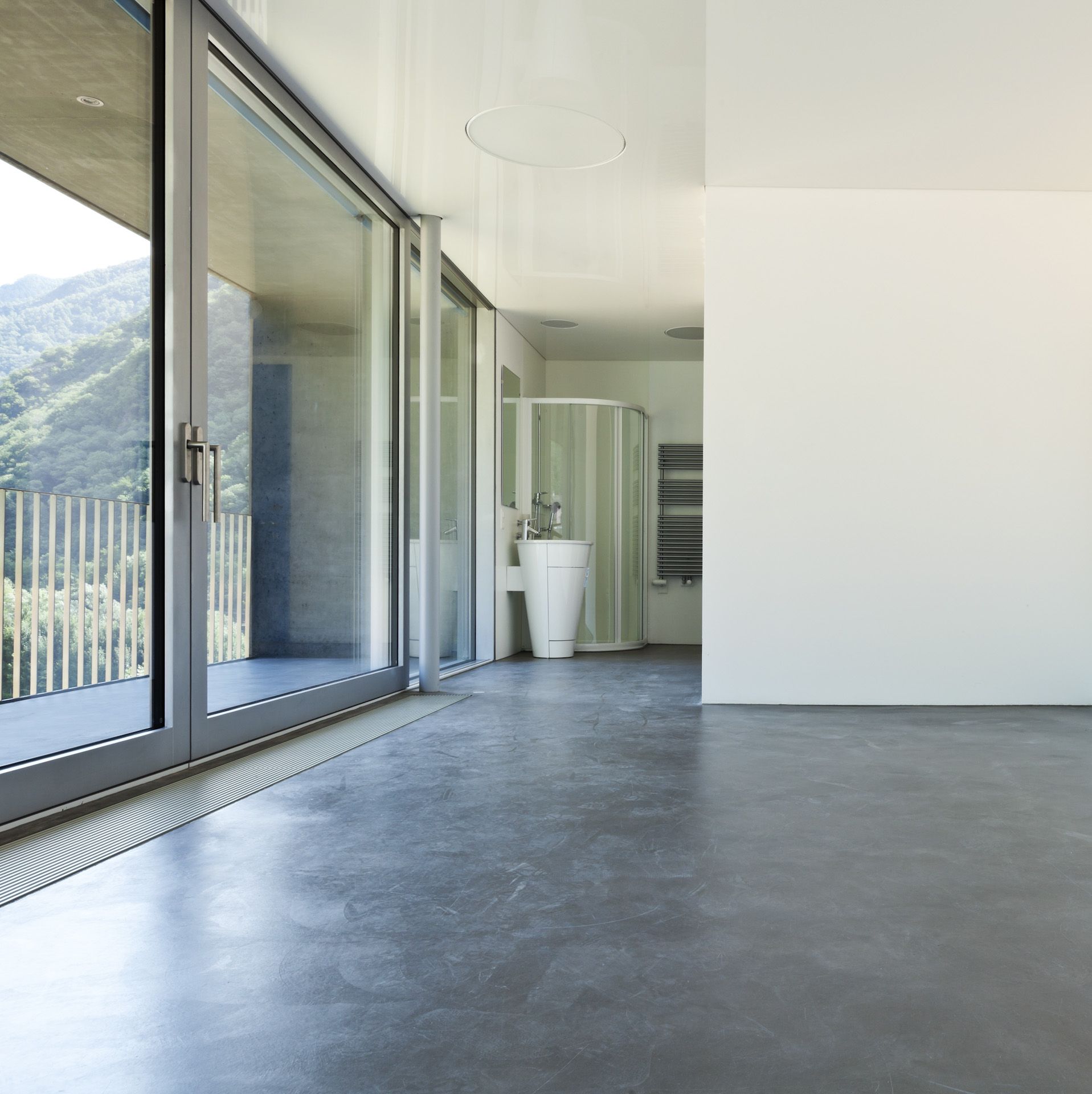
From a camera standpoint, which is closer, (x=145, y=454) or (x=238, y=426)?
(x=145, y=454)

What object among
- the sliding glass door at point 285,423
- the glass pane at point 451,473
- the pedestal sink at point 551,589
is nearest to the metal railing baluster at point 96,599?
the sliding glass door at point 285,423

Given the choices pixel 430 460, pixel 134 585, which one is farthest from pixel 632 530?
pixel 134 585

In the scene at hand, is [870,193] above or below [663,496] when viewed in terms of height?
above

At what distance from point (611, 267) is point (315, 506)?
2.76m

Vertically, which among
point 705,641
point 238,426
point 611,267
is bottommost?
point 705,641

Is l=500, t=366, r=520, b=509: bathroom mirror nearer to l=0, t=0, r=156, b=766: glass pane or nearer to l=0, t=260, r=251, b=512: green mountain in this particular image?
l=0, t=260, r=251, b=512: green mountain

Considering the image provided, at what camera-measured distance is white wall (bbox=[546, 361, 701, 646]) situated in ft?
27.0

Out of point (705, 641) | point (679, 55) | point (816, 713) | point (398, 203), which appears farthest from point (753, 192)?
point (816, 713)

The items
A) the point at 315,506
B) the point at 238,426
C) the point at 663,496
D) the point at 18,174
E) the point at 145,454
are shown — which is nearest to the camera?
the point at 18,174

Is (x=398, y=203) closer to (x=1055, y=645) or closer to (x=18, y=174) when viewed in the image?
(x=18, y=174)

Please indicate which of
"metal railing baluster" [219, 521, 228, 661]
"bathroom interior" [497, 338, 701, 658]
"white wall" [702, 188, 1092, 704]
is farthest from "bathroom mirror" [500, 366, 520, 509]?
"metal railing baluster" [219, 521, 228, 661]

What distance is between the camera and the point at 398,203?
4676mm

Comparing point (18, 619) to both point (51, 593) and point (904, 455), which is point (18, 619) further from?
point (904, 455)

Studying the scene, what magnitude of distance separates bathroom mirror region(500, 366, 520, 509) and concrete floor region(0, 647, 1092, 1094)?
405cm
